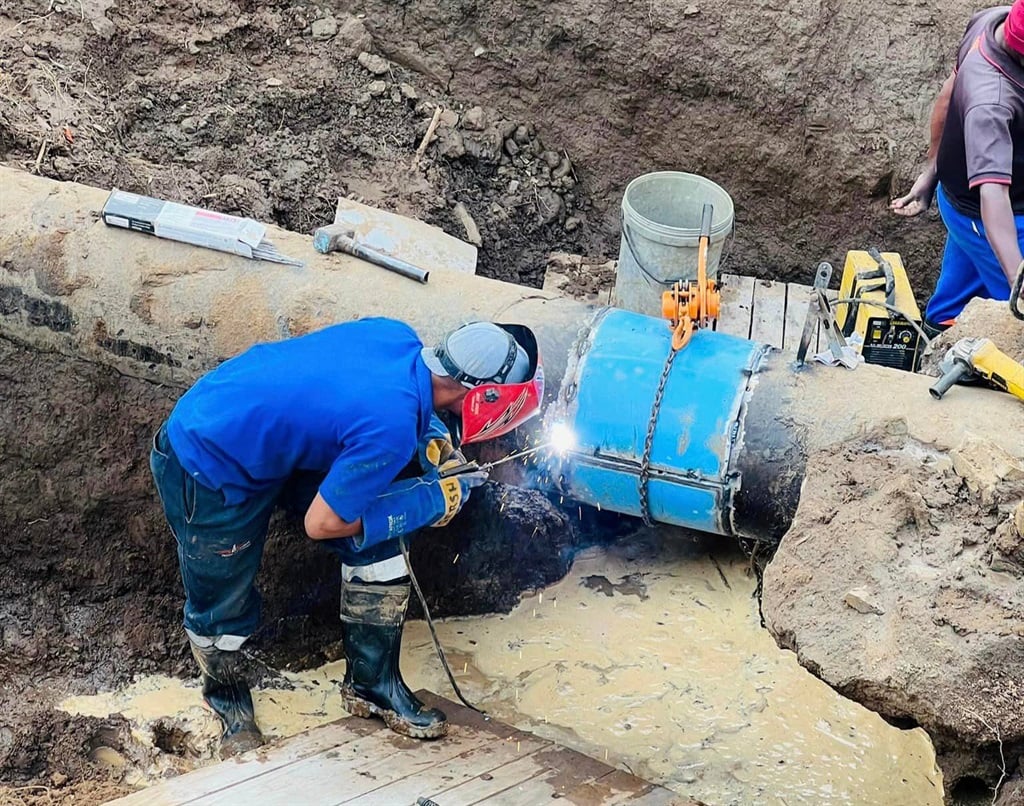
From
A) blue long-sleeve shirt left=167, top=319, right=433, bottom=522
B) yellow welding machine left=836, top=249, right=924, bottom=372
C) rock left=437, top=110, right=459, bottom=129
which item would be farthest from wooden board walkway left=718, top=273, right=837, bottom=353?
blue long-sleeve shirt left=167, top=319, right=433, bottom=522

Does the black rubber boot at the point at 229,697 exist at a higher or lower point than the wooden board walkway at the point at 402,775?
lower

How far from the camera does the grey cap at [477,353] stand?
11.0ft

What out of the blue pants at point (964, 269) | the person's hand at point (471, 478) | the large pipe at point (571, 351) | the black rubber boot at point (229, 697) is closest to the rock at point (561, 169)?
the blue pants at point (964, 269)

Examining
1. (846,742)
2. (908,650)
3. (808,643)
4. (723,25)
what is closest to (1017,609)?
(908,650)

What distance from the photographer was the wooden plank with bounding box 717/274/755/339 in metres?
5.53

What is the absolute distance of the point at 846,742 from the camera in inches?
157

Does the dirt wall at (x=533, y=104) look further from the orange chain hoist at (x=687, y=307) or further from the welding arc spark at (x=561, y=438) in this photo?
the orange chain hoist at (x=687, y=307)

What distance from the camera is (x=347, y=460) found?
3.30 m

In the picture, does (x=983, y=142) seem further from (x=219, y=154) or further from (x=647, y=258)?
(x=219, y=154)

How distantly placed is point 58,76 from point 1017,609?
→ 15.1 feet

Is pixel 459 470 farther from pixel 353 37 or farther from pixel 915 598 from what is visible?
pixel 353 37

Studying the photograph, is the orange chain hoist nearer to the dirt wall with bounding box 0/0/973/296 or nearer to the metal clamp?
the metal clamp

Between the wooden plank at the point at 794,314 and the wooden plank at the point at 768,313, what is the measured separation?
0.02 m

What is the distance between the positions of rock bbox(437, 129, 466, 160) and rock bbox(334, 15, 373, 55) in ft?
2.16
